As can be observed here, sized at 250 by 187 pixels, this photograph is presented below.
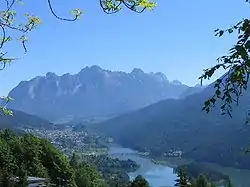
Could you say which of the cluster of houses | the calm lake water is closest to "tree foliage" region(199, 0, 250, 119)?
the calm lake water

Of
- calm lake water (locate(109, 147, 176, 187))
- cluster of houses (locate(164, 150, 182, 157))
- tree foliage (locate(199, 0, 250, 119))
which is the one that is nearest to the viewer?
tree foliage (locate(199, 0, 250, 119))

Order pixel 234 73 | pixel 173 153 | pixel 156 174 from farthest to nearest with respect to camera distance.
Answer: pixel 173 153
pixel 156 174
pixel 234 73

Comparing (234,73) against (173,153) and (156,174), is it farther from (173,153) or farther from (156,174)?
(173,153)

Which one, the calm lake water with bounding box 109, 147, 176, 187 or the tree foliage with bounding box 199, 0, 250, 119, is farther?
the calm lake water with bounding box 109, 147, 176, 187

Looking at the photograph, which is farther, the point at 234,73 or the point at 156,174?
the point at 156,174

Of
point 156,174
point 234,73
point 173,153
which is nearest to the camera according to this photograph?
point 234,73

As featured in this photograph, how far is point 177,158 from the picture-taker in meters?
157

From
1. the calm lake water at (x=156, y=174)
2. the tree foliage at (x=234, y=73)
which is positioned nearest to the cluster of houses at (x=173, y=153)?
the calm lake water at (x=156, y=174)

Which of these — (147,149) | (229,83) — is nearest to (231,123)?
(147,149)

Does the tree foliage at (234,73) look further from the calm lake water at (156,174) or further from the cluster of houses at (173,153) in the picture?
the cluster of houses at (173,153)

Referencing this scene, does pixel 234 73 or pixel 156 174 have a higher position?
pixel 156 174

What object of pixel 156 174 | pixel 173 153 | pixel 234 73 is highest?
pixel 173 153

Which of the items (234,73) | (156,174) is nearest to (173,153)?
(156,174)

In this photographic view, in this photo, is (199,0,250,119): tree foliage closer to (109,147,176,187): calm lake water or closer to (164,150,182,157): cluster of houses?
(109,147,176,187): calm lake water
